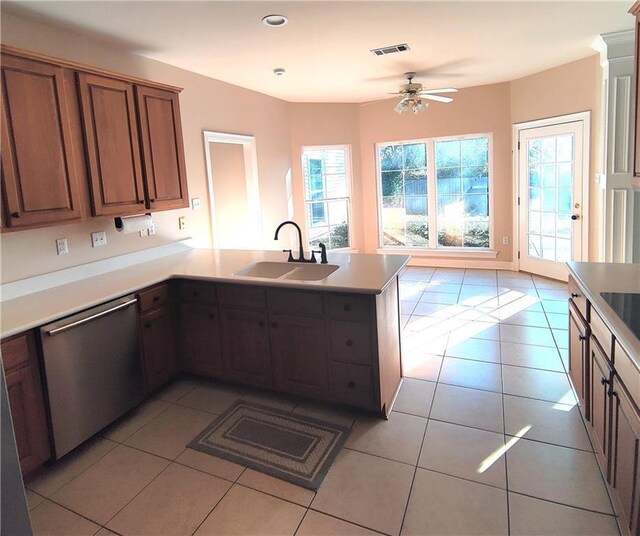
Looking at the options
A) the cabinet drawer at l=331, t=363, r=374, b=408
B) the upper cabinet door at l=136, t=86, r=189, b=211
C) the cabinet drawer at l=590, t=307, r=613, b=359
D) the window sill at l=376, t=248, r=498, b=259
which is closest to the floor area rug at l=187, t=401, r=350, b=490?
the cabinet drawer at l=331, t=363, r=374, b=408

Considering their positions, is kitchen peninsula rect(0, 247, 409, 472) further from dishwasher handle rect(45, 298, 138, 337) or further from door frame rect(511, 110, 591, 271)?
door frame rect(511, 110, 591, 271)

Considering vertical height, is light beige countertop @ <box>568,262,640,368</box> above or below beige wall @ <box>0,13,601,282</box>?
below

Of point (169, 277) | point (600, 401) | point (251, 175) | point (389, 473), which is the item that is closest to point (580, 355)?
point (600, 401)

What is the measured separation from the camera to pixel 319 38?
332 cm

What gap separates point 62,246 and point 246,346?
142cm

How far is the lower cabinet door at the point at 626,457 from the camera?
1.48 meters

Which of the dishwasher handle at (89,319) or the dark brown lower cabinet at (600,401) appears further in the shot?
the dishwasher handle at (89,319)

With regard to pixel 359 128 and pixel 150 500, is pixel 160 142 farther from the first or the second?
pixel 359 128

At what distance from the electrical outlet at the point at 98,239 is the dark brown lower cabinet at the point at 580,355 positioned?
125 inches

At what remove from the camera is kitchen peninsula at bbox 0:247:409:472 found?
244 centimetres

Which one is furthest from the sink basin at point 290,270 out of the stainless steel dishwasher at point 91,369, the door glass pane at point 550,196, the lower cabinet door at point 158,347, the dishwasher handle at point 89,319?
the door glass pane at point 550,196

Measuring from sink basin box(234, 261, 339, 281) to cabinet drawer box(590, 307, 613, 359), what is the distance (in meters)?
1.51

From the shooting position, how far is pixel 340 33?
324cm

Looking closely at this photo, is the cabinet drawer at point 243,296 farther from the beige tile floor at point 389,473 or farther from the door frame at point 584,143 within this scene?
the door frame at point 584,143
